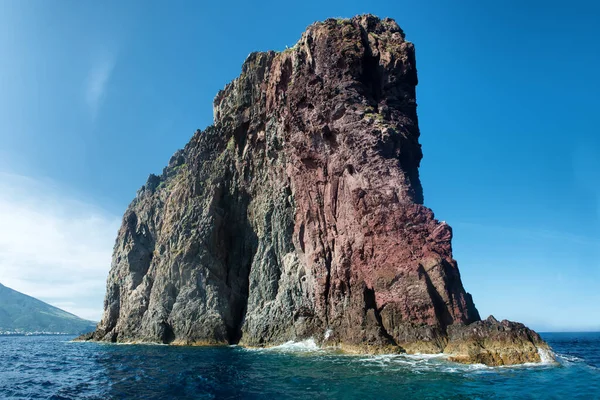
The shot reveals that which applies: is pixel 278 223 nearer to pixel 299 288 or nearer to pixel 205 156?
pixel 299 288

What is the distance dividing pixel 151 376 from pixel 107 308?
2077 inches

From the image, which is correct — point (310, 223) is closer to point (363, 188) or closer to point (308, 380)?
point (363, 188)

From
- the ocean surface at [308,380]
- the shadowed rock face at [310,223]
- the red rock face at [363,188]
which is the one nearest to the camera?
the ocean surface at [308,380]

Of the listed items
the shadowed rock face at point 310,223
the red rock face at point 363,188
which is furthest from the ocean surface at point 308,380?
the red rock face at point 363,188

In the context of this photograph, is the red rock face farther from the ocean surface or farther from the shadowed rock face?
the ocean surface

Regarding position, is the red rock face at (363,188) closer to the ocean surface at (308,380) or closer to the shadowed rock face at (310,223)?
the shadowed rock face at (310,223)

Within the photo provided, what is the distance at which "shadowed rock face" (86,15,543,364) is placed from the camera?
108ft

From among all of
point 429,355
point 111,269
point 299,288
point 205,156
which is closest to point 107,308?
point 111,269

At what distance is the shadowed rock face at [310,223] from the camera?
108 ft

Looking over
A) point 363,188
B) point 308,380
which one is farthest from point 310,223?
point 308,380

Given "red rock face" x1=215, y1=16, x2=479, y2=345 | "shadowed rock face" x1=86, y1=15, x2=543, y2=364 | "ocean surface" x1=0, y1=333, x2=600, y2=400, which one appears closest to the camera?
"ocean surface" x1=0, y1=333, x2=600, y2=400

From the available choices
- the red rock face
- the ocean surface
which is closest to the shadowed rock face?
the red rock face

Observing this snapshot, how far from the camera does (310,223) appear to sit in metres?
44.7

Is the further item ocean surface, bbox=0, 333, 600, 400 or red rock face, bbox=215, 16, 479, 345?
red rock face, bbox=215, 16, 479, 345
